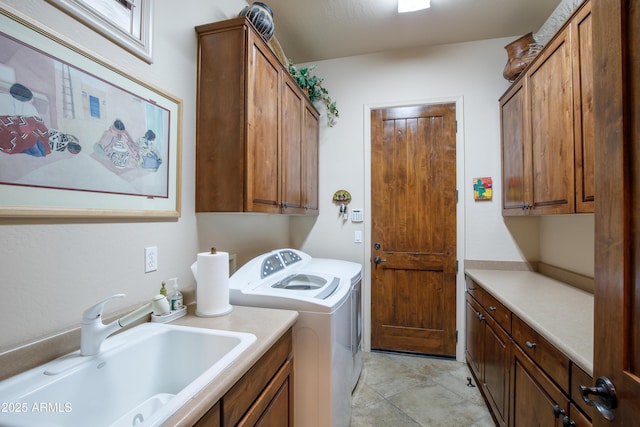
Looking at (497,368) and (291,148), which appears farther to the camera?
(291,148)

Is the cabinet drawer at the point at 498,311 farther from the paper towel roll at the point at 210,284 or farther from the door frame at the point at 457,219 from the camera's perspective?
the paper towel roll at the point at 210,284

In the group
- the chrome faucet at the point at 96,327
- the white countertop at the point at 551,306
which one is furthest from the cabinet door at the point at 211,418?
the white countertop at the point at 551,306

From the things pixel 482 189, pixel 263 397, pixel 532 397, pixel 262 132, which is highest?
pixel 262 132

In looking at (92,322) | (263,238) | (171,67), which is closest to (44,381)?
(92,322)

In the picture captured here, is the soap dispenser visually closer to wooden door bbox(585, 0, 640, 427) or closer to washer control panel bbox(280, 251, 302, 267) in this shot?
washer control panel bbox(280, 251, 302, 267)

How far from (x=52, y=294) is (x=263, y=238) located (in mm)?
1552

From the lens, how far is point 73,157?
93cm

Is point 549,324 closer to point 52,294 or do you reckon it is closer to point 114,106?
point 52,294

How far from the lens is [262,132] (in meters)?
1.62

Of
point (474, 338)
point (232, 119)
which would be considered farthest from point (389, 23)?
point (474, 338)

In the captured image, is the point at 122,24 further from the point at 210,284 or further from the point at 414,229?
the point at 414,229

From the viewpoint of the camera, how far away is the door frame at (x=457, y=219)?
2551 millimetres

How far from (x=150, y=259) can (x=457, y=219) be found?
2.44 meters

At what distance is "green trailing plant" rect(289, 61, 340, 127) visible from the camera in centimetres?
243
